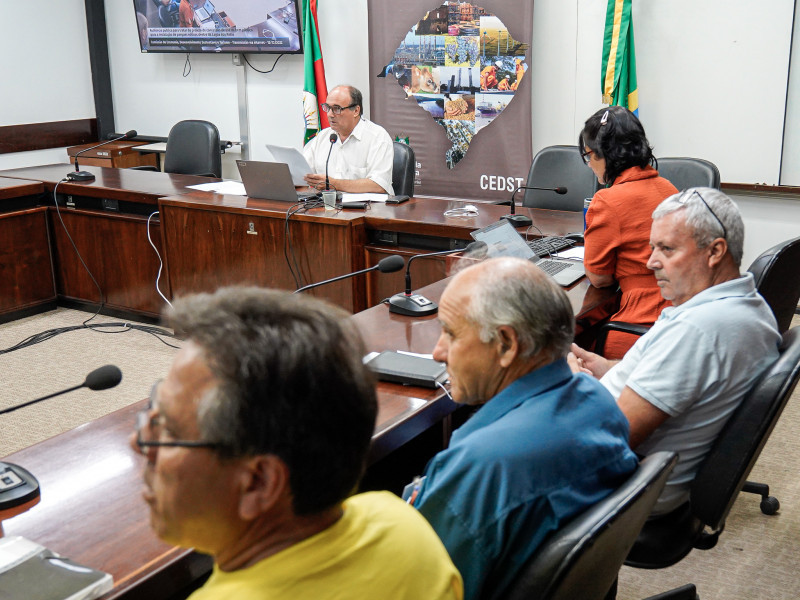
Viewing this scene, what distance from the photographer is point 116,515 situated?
1307 mm

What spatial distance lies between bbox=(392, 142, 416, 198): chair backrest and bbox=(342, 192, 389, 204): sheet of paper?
0.22m

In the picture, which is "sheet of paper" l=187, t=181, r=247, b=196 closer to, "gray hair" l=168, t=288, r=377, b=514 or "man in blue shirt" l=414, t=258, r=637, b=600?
"man in blue shirt" l=414, t=258, r=637, b=600

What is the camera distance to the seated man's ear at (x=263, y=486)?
0.78 metres

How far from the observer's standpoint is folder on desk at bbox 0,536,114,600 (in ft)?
3.50

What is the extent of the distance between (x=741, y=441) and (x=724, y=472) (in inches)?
2.8

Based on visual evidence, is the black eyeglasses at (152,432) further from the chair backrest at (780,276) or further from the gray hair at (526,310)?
the chair backrest at (780,276)

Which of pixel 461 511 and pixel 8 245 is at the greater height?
pixel 461 511

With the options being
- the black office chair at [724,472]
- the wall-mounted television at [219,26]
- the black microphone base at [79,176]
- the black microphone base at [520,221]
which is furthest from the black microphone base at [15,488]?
the wall-mounted television at [219,26]

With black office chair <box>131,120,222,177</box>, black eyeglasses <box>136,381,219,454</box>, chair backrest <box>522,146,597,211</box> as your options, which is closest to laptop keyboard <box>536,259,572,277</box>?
chair backrest <box>522,146,597,211</box>

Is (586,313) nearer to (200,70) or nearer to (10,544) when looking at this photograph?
(10,544)

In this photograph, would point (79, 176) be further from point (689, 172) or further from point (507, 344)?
point (507, 344)

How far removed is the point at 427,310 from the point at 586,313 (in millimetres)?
485

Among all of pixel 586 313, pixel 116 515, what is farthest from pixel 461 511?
pixel 586 313

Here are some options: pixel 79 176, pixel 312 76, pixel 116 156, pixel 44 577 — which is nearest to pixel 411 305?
pixel 44 577
